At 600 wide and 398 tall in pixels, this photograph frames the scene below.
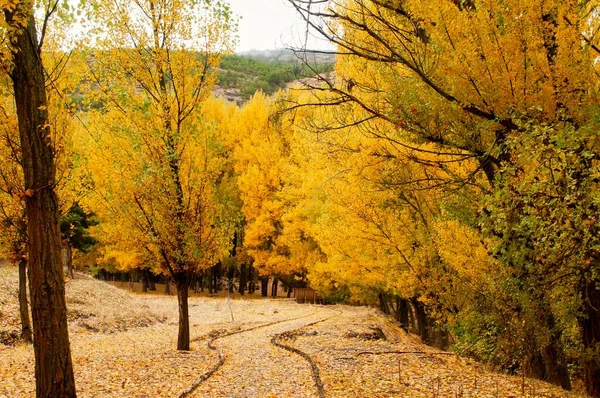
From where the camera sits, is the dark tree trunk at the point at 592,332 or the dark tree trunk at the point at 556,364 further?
the dark tree trunk at the point at 556,364

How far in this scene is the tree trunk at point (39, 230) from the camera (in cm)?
497

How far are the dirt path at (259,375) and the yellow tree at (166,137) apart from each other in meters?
1.65

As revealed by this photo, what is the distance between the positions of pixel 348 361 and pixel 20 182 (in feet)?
26.8

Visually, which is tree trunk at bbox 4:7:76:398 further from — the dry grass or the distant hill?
the distant hill

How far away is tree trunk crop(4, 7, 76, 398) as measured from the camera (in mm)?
4973

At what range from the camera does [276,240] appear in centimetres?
2983

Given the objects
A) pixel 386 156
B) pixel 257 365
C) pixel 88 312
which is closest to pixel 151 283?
pixel 88 312

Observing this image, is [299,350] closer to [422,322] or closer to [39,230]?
[39,230]

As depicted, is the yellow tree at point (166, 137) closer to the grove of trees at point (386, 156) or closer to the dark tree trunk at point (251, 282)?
the grove of trees at point (386, 156)

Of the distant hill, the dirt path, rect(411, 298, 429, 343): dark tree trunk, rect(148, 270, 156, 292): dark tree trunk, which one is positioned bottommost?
rect(148, 270, 156, 292): dark tree trunk

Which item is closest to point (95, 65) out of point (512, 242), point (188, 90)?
point (188, 90)

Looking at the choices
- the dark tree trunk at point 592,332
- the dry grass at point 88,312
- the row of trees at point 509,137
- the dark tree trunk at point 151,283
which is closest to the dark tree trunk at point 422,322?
the row of trees at point 509,137

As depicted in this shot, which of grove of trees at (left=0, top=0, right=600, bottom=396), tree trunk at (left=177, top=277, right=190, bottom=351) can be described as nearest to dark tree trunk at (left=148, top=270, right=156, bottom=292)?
grove of trees at (left=0, top=0, right=600, bottom=396)

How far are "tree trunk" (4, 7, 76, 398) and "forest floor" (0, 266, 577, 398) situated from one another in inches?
77.6
